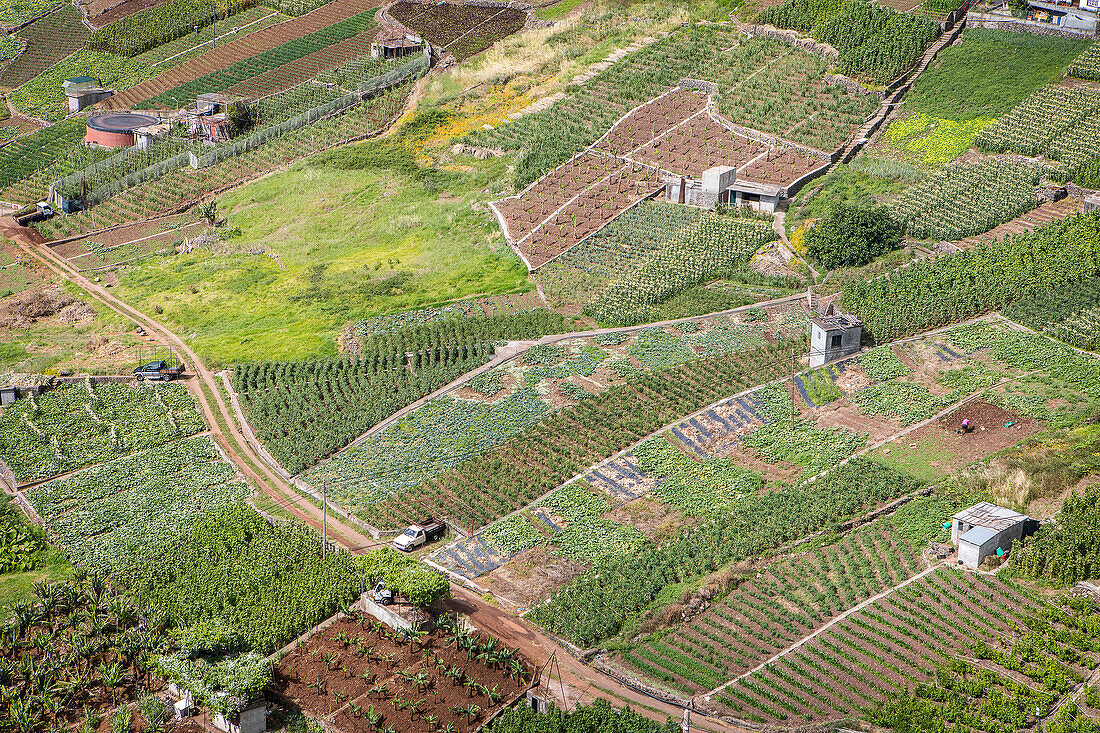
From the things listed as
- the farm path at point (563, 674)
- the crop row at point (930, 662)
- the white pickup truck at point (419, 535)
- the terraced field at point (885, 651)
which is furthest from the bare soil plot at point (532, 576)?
the crop row at point (930, 662)

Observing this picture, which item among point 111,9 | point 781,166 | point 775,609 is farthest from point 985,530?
point 111,9

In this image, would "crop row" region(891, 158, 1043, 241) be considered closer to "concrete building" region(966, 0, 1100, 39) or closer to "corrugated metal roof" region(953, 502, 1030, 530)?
"concrete building" region(966, 0, 1100, 39)

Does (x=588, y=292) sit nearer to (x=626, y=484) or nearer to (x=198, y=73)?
(x=626, y=484)

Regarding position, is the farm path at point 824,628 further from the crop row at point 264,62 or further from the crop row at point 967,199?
the crop row at point 264,62

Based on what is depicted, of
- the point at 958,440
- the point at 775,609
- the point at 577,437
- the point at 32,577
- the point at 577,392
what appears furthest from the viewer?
the point at 577,392

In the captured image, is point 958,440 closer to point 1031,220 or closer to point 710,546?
point 710,546

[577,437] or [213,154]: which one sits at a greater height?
[213,154]

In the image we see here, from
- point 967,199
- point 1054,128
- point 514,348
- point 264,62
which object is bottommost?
point 514,348
